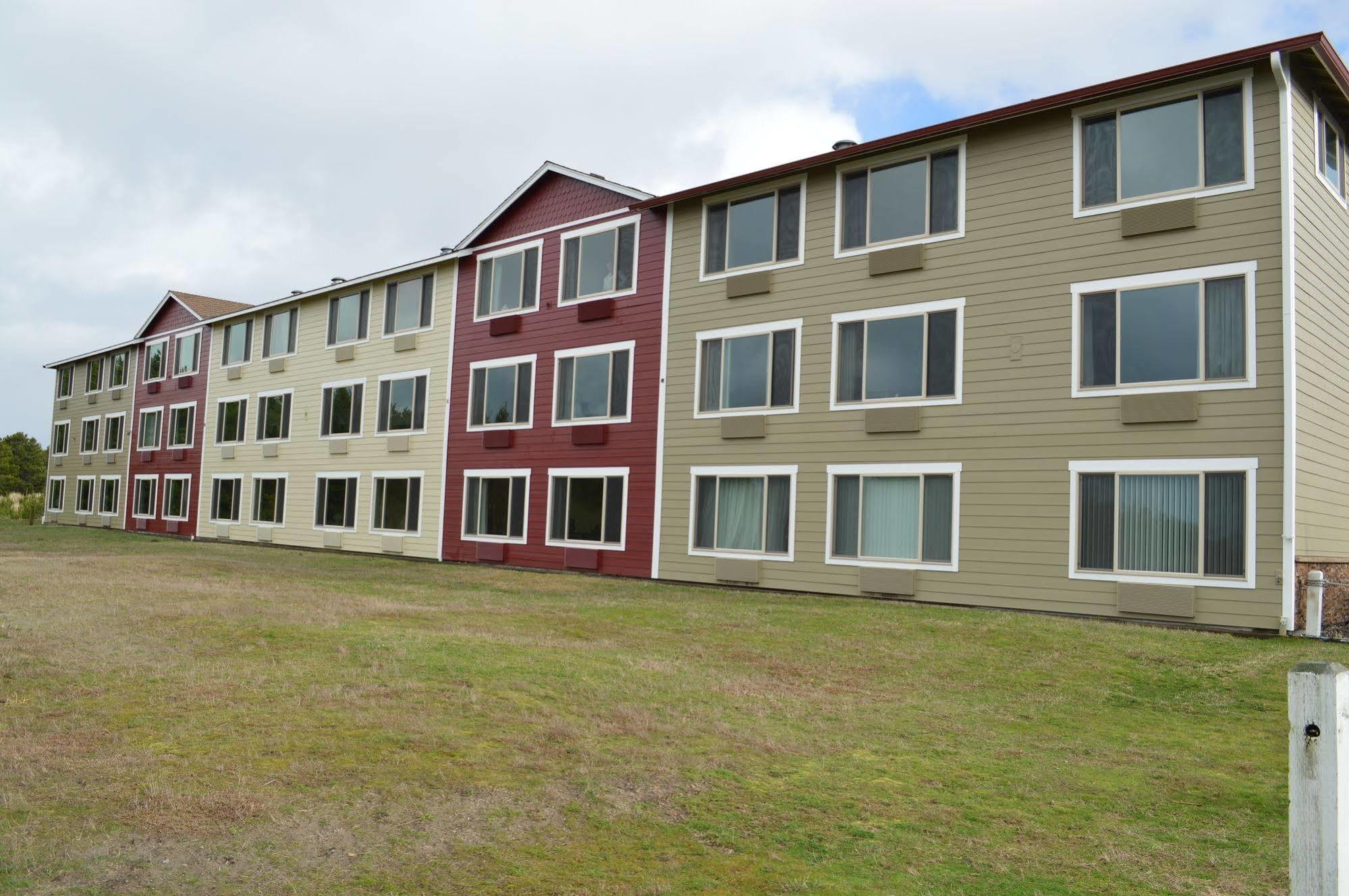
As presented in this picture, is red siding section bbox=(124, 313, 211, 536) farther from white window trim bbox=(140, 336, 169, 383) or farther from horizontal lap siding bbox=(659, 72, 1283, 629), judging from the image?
horizontal lap siding bbox=(659, 72, 1283, 629)

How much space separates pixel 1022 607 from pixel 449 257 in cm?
1927

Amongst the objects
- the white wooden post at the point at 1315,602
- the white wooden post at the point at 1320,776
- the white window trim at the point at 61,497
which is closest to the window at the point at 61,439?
the white window trim at the point at 61,497

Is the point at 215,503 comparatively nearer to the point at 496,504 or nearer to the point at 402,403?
the point at 402,403

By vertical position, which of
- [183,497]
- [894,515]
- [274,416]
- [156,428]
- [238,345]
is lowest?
[183,497]

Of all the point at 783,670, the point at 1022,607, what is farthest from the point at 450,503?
the point at 783,670

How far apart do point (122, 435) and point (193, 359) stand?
312 inches

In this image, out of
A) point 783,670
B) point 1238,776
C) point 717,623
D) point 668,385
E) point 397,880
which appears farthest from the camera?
point 668,385

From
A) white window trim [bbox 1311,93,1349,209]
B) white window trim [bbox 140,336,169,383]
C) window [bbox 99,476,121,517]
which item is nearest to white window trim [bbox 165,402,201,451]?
white window trim [bbox 140,336,169,383]

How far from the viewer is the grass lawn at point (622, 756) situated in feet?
16.6

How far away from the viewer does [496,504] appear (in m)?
27.6

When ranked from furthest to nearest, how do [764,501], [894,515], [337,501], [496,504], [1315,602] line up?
[337,501], [496,504], [764,501], [894,515], [1315,602]

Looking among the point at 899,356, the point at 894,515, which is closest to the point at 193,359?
the point at 899,356

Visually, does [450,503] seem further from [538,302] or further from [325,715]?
[325,715]

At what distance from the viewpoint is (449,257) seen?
29.5m
